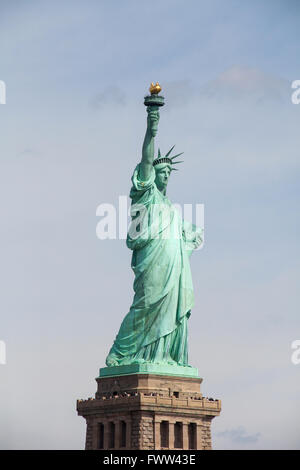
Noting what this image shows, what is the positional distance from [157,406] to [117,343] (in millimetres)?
4571

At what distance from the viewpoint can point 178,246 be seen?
304 ft

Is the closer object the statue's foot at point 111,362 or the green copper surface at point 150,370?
the green copper surface at point 150,370

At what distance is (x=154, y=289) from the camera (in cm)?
9156

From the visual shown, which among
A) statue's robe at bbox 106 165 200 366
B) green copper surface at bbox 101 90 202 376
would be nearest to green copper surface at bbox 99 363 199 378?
green copper surface at bbox 101 90 202 376

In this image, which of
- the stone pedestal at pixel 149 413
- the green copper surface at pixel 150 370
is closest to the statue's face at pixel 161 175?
the green copper surface at pixel 150 370

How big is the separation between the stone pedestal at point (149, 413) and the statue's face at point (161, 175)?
994 cm

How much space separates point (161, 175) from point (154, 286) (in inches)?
229

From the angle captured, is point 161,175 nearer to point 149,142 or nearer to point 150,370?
point 149,142

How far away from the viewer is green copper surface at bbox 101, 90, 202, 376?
9131 centimetres

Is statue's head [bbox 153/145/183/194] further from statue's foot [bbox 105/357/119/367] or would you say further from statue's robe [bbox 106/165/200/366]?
statue's foot [bbox 105/357/119/367]

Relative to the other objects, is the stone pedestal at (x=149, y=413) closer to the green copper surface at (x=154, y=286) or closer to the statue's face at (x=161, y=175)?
the green copper surface at (x=154, y=286)

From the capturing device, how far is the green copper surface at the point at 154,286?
91.3 meters
